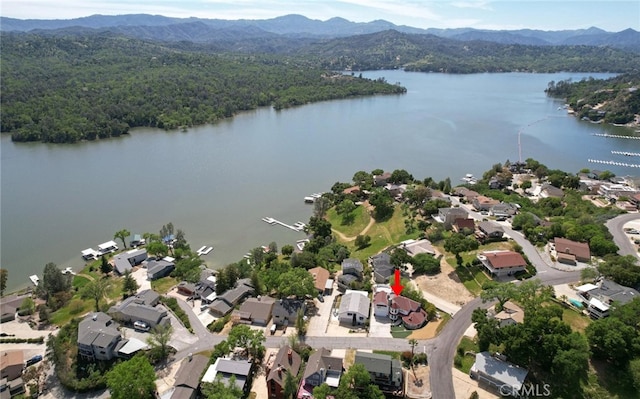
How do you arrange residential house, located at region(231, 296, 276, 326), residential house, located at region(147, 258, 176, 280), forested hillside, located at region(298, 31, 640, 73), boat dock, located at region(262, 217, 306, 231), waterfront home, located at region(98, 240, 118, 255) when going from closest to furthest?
residential house, located at region(231, 296, 276, 326)
residential house, located at region(147, 258, 176, 280)
waterfront home, located at region(98, 240, 118, 255)
boat dock, located at region(262, 217, 306, 231)
forested hillside, located at region(298, 31, 640, 73)

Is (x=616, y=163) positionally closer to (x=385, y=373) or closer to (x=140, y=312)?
(x=385, y=373)

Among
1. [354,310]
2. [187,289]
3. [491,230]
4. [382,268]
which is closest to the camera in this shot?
[354,310]

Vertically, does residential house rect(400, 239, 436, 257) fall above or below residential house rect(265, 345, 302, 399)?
above

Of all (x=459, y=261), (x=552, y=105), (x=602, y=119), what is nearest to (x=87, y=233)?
(x=459, y=261)

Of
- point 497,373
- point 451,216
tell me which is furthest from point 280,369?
point 451,216

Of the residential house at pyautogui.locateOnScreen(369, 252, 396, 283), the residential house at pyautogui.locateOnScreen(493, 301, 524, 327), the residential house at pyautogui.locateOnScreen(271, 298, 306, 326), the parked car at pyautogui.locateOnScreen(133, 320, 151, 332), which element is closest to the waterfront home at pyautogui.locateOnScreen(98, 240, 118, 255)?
the parked car at pyautogui.locateOnScreen(133, 320, 151, 332)

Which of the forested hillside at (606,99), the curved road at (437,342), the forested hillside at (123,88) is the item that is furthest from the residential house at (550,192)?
the forested hillside at (123,88)

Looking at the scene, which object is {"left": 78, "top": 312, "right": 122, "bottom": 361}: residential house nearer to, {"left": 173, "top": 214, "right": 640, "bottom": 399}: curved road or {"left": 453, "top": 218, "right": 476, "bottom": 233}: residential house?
{"left": 173, "top": 214, "right": 640, "bottom": 399}: curved road

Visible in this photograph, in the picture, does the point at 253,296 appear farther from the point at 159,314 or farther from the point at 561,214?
the point at 561,214
